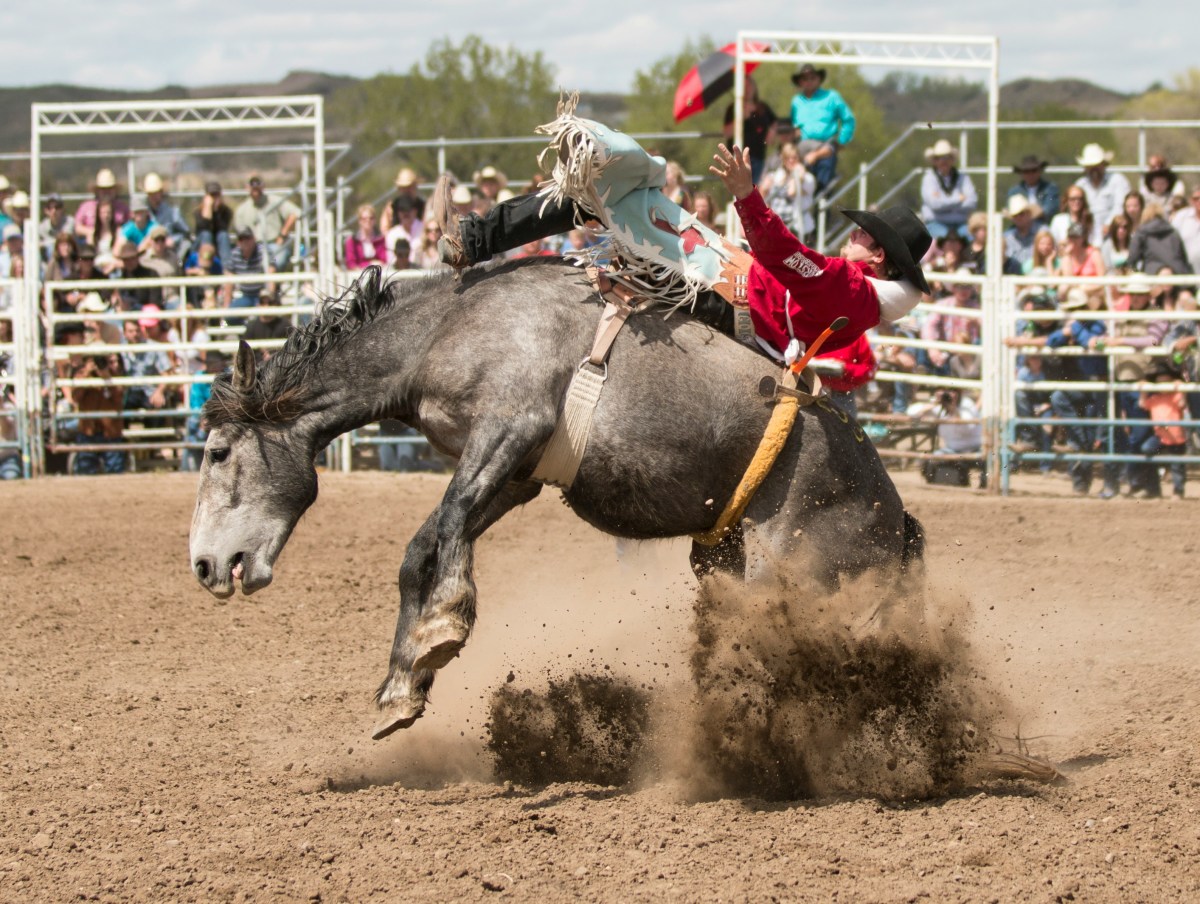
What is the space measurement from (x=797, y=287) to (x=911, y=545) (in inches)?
40.4

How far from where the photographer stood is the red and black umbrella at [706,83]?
11961 millimetres

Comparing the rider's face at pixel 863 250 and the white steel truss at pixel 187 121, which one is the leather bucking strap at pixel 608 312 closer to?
the rider's face at pixel 863 250

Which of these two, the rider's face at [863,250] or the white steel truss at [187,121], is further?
the white steel truss at [187,121]

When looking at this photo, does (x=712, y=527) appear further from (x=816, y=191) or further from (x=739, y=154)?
(x=816, y=191)

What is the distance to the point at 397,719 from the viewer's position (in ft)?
13.8

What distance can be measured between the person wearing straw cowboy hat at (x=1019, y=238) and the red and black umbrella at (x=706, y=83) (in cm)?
249

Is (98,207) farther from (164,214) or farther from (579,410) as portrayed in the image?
(579,410)

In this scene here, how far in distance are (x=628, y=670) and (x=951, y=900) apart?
7.50 ft

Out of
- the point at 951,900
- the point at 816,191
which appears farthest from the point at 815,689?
the point at 816,191

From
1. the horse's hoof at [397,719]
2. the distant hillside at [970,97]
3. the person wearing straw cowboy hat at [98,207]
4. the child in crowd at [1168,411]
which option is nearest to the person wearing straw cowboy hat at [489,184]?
the person wearing straw cowboy hat at [98,207]

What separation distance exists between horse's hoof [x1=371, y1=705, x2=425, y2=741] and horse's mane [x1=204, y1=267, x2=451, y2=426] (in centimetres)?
101

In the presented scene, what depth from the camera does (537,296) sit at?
446 centimetres

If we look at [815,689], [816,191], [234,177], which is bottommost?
[815,689]

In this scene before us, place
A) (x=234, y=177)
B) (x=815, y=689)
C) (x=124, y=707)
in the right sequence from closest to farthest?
(x=815, y=689) < (x=124, y=707) < (x=234, y=177)
